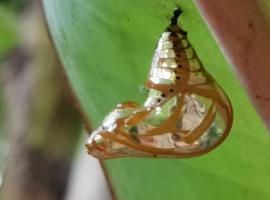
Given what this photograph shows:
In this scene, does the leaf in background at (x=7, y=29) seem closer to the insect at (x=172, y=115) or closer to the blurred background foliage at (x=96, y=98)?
the blurred background foliage at (x=96, y=98)

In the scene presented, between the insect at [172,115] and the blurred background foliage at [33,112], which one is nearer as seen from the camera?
the insect at [172,115]

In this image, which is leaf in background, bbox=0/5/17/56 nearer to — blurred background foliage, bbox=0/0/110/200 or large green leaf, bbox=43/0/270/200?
blurred background foliage, bbox=0/0/110/200

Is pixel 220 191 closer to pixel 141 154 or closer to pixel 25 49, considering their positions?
pixel 141 154

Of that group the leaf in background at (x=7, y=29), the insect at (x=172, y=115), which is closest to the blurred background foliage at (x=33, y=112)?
the leaf in background at (x=7, y=29)

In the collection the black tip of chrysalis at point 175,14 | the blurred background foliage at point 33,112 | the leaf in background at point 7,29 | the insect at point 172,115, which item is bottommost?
the insect at point 172,115

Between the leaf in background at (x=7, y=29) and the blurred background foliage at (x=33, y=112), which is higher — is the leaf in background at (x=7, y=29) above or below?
above

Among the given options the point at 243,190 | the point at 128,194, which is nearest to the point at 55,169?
the point at 128,194
